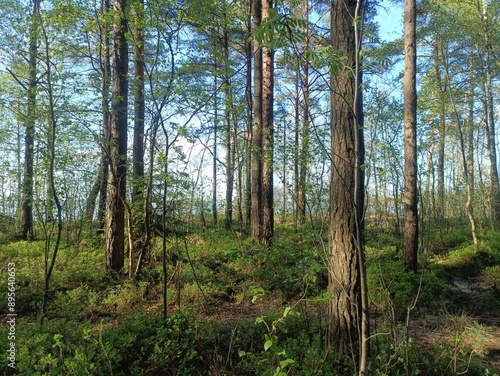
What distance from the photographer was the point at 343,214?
2.78 metres

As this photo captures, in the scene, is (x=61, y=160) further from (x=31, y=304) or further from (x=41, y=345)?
(x=41, y=345)

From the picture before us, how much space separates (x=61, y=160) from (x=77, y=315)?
2.71m

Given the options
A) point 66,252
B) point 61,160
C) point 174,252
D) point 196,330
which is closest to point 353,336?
point 196,330

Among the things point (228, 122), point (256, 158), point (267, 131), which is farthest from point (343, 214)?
point (228, 122)

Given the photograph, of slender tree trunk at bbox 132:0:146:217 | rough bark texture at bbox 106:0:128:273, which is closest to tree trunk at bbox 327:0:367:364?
slender tree trunk at bbox 132:0:146:217

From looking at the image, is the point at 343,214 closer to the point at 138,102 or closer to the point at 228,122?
the point at 138,102

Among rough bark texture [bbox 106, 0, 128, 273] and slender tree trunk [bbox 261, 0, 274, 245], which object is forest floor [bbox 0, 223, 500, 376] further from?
slender tree trunk [bbox 261, 0, 274, 245]

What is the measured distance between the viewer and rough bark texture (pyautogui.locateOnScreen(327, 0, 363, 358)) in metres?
2.71

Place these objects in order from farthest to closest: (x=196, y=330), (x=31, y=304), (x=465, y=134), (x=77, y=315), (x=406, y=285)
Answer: (x=465, y=134), (x=406, y=285), (x=31, y=304), (x=77, y=315), (x=196, y=330)

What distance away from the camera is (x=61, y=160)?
5105mm

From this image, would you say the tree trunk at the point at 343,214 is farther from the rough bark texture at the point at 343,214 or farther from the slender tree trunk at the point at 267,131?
the slender tree trunk at the point at 267,131

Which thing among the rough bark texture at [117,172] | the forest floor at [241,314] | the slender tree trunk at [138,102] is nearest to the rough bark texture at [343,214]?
the forest floor at [241,314]

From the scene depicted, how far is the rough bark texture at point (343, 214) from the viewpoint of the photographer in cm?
271

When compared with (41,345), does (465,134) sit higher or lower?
higher
